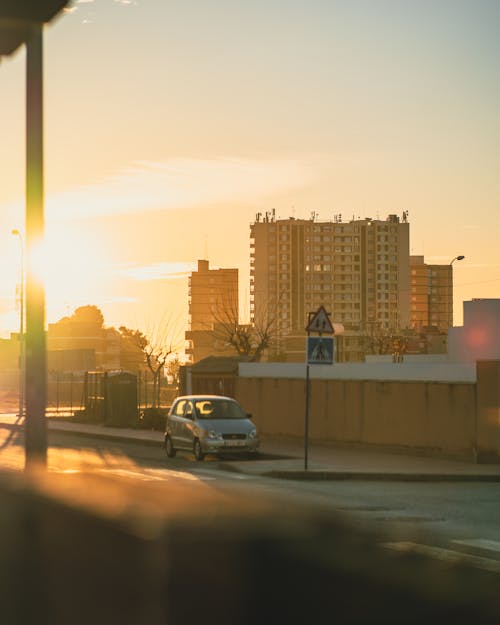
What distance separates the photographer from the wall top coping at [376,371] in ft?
93.5

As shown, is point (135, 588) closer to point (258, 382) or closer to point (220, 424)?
point (220, 424)

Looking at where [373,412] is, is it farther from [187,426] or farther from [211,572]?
[211,572]

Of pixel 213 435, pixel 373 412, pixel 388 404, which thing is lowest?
pixel 213 435

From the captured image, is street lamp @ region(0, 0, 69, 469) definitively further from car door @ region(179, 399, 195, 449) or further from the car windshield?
the car windshield

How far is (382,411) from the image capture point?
29.1 m

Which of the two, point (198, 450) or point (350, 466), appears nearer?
point (350, 466)

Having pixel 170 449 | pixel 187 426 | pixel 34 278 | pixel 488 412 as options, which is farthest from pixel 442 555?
pixel 170 449

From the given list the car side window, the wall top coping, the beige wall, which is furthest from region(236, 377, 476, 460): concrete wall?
the car side window

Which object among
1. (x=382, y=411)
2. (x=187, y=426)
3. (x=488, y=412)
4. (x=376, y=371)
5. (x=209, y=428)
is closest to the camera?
(x=488, y=412)

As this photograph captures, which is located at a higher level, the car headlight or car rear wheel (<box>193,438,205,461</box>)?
the car headlight

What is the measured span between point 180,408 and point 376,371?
735cm

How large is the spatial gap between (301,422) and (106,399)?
16695 mm

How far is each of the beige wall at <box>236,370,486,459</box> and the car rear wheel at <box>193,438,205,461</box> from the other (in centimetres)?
488

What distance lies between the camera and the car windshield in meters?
28.2
